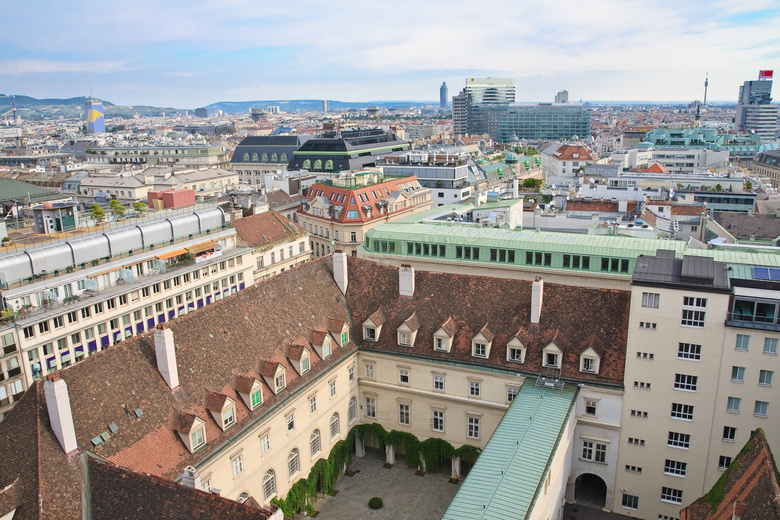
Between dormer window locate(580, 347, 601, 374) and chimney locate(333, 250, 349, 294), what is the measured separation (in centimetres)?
2569

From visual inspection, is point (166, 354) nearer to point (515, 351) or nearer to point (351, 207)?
point (515, 351)

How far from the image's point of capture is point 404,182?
Result: 5246 inches

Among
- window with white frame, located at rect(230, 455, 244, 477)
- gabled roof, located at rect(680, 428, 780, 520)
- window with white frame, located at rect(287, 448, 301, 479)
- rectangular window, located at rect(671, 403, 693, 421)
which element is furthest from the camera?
window with white frame, located at rect(287, 448, 301, 479)

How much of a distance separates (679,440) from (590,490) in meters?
10.6

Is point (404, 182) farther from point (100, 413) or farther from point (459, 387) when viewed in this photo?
point (100, 413)

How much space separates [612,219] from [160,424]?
8139 cm

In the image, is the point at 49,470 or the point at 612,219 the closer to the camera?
the point at 49,470

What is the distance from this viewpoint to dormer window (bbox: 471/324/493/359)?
57.8 m

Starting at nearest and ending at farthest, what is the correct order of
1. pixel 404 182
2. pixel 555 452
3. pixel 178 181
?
pixel 555 452, pixel 404 182, pixel 178 181

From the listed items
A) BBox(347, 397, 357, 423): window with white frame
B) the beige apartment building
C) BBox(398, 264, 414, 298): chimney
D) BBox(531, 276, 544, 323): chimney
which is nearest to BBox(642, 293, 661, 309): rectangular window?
BBox(531, 276, 544, 323): chimney

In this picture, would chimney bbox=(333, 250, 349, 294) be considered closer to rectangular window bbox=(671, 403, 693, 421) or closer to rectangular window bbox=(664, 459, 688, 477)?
rectangular window bbox=(671, 403, 693, 421)

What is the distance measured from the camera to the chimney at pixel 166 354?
44281 millimetres

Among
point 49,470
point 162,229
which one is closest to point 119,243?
point 162,229

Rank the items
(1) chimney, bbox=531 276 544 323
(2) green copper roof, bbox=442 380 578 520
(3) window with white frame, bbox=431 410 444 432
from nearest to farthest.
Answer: (2) green copper roof, bbox=442 380 578 520 → (1) chimney, bbox=531 276 544 323 → (3) window with white frame, bbox=431 410 444 432
